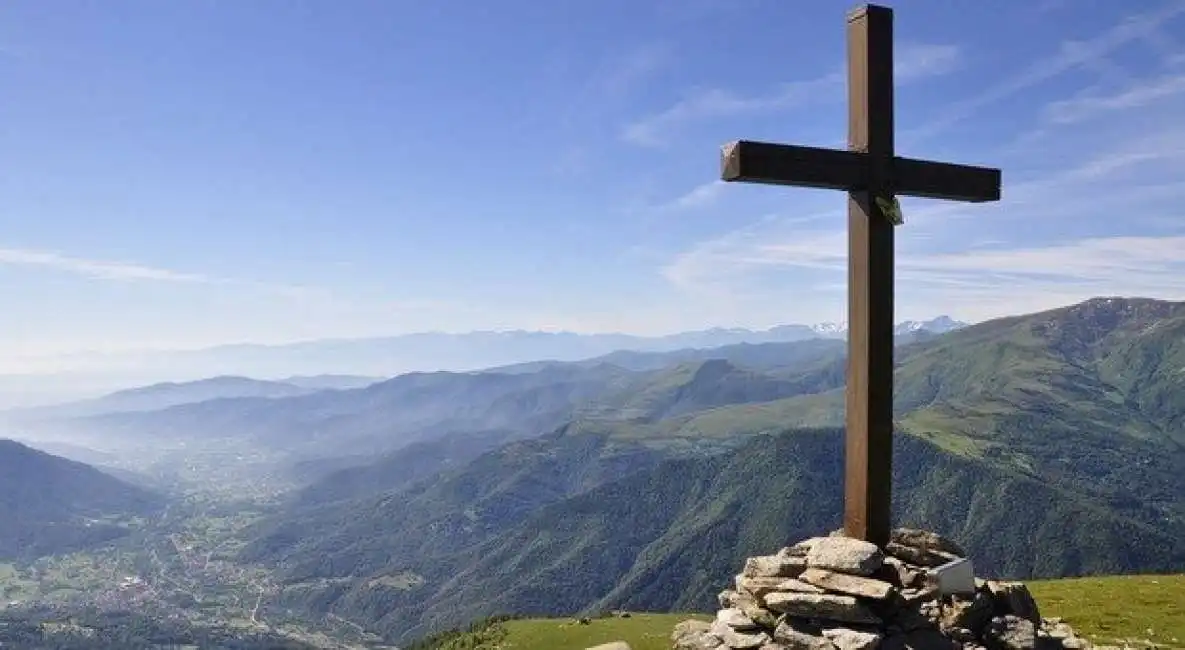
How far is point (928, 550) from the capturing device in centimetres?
1141

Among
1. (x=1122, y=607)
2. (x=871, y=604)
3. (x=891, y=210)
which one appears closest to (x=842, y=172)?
(x=891, y=210)

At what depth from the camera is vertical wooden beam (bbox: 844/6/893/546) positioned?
10922 millimetres

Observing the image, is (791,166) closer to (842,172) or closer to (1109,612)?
(842,172)

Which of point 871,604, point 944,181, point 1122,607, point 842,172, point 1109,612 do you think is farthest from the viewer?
point 1122,607

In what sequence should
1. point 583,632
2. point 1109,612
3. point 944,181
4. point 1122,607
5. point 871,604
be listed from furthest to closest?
point 583,632, point 1122,607, point 1109,612, point 944,181, point 871,604

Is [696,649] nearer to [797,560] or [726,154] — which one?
[797,560]

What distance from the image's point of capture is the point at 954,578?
35.7 ft

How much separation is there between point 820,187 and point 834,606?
5059mm

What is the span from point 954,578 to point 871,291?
3752 millimetres

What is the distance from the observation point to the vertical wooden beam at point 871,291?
10.9 m

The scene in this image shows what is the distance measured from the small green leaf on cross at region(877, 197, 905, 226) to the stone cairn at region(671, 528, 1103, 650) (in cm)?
408

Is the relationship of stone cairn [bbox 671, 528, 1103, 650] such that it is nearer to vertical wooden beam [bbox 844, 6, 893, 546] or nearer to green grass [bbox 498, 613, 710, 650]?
Answer: vertical wooden beam [bbox 844, 6, 893, 546]

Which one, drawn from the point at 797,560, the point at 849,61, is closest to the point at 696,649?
the point at 797,560

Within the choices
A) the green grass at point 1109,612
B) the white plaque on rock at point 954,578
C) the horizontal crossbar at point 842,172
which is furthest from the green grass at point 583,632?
the horizontal crossbar at point 842,172
